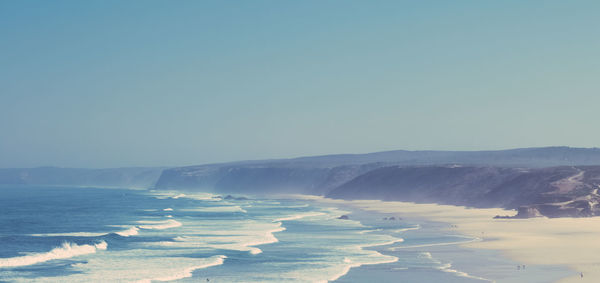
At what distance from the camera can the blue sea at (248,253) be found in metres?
32.5

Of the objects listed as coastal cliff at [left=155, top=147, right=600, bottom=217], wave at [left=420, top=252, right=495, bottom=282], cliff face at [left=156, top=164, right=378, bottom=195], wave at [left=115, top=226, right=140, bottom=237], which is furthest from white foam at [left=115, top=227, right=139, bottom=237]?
cliff face at [left=156, top=164, right=378, bottom=195]

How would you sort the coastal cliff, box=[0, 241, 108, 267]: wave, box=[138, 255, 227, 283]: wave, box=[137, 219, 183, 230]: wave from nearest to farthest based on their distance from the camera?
box=[138, 255, 227, 283]: wave < box=[0, 241, 108, 267]: wave < box=[137, 219, 183, 230]: wave < the coastal cliff

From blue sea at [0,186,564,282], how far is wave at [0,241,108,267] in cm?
6

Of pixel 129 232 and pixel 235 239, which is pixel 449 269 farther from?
pixel 129 232

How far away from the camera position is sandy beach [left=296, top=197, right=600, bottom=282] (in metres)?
34.8

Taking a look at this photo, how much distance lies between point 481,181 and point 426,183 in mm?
13468

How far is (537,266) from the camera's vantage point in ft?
111

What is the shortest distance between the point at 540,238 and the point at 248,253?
20.4 metres

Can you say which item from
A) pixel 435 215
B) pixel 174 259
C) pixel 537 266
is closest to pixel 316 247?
pixel 174 259

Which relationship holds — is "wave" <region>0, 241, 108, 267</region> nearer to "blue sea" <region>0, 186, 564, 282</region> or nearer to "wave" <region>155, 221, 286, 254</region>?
"blue sea" <region>0, 186, 564, 282</region>

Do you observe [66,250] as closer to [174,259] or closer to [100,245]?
[100,245]

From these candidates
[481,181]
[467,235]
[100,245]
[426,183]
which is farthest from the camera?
[426,183]

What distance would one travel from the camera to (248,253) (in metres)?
41.4

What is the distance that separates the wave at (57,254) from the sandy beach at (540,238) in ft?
81.7
